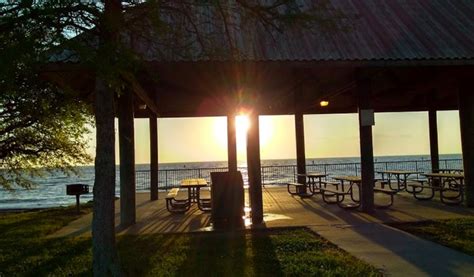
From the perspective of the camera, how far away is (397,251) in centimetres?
669

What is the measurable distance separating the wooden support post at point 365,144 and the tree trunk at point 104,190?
21.8 ft

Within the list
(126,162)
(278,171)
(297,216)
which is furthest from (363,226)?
(278,171)

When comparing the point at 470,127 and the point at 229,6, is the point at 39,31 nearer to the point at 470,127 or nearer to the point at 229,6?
the point at 229,6

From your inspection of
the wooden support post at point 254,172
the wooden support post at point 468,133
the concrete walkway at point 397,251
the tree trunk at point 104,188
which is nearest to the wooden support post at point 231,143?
the wooden support post at point 254,172

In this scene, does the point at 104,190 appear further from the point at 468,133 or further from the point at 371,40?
the point at 468,133

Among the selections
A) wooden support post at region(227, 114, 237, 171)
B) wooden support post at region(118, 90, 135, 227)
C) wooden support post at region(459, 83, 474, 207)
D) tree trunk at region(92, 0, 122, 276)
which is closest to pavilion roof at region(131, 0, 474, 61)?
wooden support post at region(459, 83, 474, 207)

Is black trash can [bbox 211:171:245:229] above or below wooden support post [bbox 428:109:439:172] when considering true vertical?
below

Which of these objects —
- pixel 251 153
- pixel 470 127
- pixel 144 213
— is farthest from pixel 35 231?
pixel 470 127

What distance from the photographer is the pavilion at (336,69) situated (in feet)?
30.1

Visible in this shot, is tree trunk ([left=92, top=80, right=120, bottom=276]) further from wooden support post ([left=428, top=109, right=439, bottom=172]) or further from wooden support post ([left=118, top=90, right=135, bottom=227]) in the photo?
wooden support post ([left=428, top=109, right=439, bottom=172])

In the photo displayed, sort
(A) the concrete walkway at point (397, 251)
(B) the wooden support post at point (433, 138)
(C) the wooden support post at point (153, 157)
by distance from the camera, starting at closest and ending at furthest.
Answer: (A) the concrete walkway at point (397, 251)
(C) the wooden support post at point (153, 157)
(B) the wooden support post at point (433, 138)

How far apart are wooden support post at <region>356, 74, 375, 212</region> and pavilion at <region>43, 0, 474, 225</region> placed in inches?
0.9

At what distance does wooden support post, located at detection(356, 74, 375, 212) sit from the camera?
10.3m

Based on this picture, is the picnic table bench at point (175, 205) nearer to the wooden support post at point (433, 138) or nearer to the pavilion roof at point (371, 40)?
the pavilion roof at point (371, 40)
